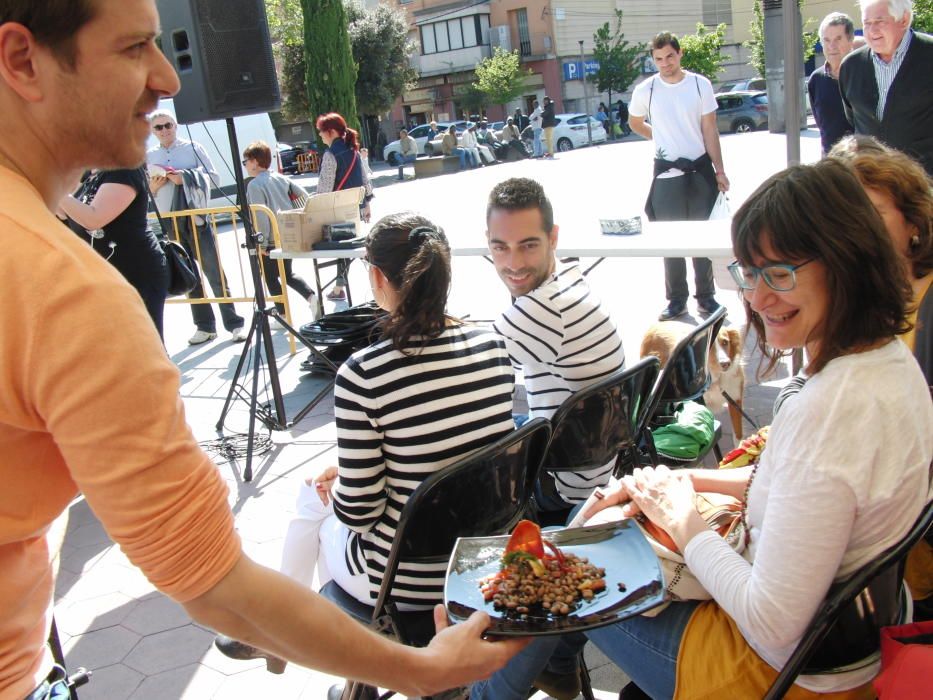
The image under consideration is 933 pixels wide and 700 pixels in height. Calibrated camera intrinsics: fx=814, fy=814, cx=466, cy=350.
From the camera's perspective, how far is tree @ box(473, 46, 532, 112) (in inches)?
1593

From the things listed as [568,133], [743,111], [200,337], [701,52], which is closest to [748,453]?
[200,337]

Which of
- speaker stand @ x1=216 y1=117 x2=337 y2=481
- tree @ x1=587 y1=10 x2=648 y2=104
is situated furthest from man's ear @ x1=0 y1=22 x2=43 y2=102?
tree @ x1=587 y1=10 x2=648 y2=104

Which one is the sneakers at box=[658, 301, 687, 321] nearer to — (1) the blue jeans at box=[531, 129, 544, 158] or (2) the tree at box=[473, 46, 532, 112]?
(1) the blue jeans at box=[531, 129, 544, 158]

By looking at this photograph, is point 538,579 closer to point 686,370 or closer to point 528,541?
point 528,541

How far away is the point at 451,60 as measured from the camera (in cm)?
4744

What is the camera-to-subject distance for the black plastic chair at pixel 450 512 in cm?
196

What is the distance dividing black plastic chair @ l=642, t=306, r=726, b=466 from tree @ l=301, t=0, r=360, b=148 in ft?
66.8

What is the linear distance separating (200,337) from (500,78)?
35750 mm

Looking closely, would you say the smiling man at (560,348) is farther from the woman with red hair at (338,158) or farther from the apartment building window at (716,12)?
the apartment building window at (716,12)

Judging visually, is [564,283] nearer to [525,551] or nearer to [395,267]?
[395,267]

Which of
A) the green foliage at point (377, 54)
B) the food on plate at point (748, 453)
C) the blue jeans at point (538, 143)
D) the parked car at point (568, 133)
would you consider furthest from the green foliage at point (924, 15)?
the food on plate at point (748, 453)

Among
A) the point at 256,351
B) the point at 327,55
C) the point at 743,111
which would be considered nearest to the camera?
the point at 256,351

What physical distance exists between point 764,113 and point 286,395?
26.2m

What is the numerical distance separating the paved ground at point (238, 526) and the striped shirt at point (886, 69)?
1.80m
